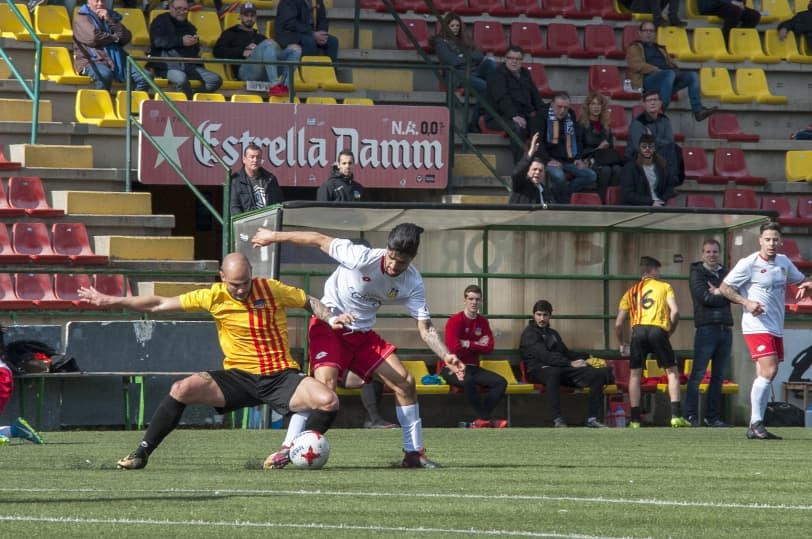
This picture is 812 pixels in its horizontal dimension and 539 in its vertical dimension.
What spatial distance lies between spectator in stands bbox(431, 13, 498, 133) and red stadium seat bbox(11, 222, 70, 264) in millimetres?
6533

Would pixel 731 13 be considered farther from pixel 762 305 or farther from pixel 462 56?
pixel 762 305

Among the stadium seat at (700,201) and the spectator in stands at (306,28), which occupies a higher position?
the spectator in stands at (306,28)

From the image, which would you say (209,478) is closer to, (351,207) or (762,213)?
(351,207)

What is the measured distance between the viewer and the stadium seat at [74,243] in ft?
63.4

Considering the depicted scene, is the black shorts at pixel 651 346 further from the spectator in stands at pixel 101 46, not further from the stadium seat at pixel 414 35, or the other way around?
the stadium seat at pixel 414 35

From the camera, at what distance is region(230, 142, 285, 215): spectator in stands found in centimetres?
1873

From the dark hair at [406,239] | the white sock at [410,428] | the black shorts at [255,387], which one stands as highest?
the dark hair at [406,239]

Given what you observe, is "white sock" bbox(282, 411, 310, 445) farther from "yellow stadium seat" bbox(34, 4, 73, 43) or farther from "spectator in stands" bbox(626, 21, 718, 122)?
"spectator in stands" bbox(626, 21, 718, 122)

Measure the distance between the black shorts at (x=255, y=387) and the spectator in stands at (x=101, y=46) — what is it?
10.8 metres

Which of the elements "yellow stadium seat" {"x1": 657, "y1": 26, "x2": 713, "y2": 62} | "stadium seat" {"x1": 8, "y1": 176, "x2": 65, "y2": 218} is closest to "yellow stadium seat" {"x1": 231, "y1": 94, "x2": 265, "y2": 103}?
"stadium seat" {"x1": 8, "y1": 176, "x2": 65, "y2": 218}

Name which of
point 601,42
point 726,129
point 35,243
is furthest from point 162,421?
point 601,42

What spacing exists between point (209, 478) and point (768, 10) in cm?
2008

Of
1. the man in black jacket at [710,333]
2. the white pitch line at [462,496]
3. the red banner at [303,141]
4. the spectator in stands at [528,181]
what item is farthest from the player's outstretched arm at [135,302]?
the red banner at [303,141]

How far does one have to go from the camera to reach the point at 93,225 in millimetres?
20141
